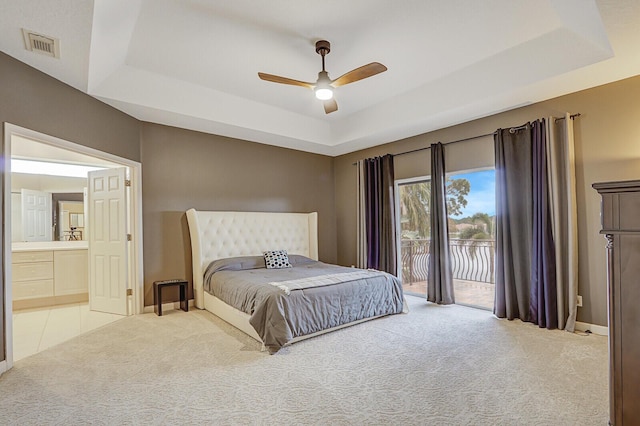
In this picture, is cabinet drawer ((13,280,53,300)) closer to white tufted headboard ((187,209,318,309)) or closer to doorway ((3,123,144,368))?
doorway ((3,123,144,368))

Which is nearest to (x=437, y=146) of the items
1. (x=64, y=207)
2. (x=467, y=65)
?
(x=467, y=65)

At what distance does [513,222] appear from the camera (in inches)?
158

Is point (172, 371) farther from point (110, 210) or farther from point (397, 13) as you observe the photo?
point (397, 13)

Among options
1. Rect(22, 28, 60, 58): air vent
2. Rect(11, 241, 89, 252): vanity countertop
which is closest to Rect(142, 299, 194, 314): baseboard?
Rect(11, 241, 89, 252): vanity countertop

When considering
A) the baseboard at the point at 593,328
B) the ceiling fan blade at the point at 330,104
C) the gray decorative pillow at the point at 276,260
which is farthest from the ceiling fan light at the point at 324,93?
the baseboard at the point at 593,328

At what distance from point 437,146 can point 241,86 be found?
297cm

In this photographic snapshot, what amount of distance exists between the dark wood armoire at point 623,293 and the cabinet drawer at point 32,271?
6540 millimetres

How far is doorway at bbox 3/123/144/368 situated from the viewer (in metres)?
2.75

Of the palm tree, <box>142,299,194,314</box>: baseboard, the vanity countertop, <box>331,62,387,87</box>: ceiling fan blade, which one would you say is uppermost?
<box>331,62,387,87</box>: ceiling fan blade

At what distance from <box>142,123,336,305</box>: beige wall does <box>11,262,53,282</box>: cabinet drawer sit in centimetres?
181

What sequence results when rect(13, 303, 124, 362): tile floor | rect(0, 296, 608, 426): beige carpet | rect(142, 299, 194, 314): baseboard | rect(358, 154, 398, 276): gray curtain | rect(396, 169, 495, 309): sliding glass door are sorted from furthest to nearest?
rect(358, 154, 398, 276): gray curtain
rect(396, 169, 495, 309): sliding glass door
rect(142, 299, 194, 314): baseboard
rect(13, 303, 124, 362): tile floor
rect(0, 296, 608, 426): beige carpet

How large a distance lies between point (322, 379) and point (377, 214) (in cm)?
360

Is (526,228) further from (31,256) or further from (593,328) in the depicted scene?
(31,256)

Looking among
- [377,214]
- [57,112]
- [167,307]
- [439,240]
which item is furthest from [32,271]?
[439,240]
